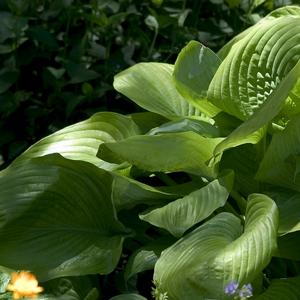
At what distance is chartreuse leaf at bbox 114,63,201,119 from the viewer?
10.2 feet

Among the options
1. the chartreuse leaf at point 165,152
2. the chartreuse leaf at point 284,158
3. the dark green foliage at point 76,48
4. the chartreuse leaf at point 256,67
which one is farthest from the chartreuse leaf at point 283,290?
the dark green foliage at point 76,48

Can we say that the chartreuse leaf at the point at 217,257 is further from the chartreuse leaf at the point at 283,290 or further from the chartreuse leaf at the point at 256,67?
the chartreuse leaf at the point at 256,67

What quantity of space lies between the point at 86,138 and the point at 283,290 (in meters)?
0.85

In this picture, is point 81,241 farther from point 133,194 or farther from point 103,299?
point 103,299

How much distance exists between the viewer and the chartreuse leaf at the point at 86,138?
3.04 metres

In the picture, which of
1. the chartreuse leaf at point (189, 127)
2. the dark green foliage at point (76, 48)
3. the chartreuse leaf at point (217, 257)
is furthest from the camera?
the dark green foliage at point (76, 48)

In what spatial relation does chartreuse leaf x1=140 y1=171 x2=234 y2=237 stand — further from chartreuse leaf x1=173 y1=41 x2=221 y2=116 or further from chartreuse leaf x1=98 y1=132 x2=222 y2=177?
chartreuse leaf x1=173 y1=41 x2=221 y2=116

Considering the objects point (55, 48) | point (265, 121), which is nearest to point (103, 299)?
point (265, 121)

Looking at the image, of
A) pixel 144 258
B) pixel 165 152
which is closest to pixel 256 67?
pixel 165 152

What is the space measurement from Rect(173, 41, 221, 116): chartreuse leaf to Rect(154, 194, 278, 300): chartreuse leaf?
0.55 m

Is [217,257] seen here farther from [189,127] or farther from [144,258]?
[189,127]

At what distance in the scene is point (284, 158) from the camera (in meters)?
2.72

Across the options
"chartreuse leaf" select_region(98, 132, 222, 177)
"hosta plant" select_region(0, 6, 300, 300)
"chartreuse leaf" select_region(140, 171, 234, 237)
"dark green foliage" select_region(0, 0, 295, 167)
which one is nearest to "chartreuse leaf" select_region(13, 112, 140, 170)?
"hosta plant" select_region(0, 6, 300, 300)

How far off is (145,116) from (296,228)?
2.75 ft
